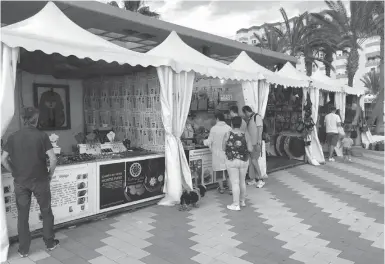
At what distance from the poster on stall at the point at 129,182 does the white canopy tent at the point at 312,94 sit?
5169mm

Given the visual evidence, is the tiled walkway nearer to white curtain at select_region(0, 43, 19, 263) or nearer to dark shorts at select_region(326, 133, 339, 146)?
white curtain at select_region(0, 43, 19, 263)

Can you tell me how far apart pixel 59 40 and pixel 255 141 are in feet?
12.9

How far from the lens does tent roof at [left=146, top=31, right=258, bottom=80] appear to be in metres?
5.48

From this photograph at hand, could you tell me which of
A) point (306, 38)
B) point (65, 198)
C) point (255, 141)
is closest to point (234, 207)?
point (255, 141)

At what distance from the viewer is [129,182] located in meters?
5.22

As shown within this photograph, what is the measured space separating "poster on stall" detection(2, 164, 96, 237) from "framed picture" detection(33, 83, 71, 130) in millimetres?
2876

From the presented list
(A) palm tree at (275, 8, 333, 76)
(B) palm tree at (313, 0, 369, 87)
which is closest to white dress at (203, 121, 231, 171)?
(A) palm tree at (275, 8, 333, 76)

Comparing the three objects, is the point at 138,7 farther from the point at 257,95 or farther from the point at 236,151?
the point at 236,151

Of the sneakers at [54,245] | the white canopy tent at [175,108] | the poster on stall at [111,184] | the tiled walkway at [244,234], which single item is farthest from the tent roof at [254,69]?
the sneakers at [54,245]

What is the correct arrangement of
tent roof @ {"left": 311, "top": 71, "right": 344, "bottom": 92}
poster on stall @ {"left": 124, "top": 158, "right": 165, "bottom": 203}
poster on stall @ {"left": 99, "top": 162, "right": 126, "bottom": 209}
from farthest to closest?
tent roof @ {"left": 311, "top": 71, "right": 344, "bottom": 92}, poster on stall @ {"left": 124, "top": 158, "right": 165, "bottom": 203}, poster on stall @ {"left": 99, "top": 162, "right": 126, "bottom": 209}

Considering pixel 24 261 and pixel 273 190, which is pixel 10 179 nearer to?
pixel 24 261

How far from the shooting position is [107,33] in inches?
309

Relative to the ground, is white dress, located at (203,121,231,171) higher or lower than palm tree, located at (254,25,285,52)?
lower

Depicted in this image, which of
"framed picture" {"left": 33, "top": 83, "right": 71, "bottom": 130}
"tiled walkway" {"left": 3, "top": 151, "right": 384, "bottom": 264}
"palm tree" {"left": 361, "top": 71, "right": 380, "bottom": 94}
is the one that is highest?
"palm tree" {"left": 361, "top": 71, "right": 380, "bottom": 94}
